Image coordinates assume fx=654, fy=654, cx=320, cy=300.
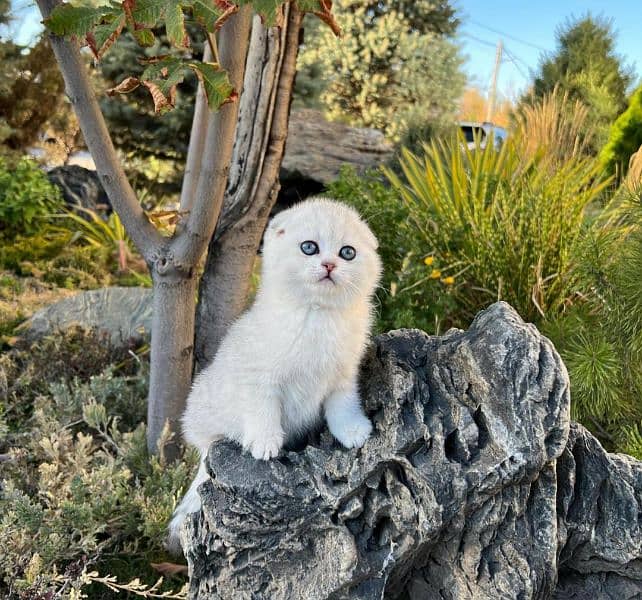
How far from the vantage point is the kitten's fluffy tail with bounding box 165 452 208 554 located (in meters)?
1.94

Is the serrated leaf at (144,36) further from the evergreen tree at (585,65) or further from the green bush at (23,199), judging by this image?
the evergreen tree at (585,65)

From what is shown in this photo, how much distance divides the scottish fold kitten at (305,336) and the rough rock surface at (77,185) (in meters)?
5.73

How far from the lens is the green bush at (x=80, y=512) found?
85.7 inches

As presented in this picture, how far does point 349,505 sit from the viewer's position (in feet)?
5.26

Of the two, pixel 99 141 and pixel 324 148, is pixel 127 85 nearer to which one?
pixel 99 141

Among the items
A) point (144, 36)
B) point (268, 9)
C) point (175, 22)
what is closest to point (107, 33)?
point (144, 36)

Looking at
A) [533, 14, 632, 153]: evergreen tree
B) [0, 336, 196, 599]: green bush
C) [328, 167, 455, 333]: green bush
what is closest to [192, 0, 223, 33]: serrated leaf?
[0, 336, 196, 599]: green bush

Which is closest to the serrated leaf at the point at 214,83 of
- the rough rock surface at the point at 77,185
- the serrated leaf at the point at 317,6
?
the serrated leaf at the point at 317,6

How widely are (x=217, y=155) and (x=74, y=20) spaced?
76 cm

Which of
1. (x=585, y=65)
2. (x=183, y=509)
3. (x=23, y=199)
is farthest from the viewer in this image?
(x=585, y=65)

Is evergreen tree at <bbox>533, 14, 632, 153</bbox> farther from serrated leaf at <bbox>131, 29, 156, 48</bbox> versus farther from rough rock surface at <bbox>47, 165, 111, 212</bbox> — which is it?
serrated leaf at <bbox>131, 29, 156, 48</bbox>

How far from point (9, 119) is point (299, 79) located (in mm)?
4139

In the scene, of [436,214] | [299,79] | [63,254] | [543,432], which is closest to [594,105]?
[299,79]

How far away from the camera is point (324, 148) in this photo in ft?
27.3
